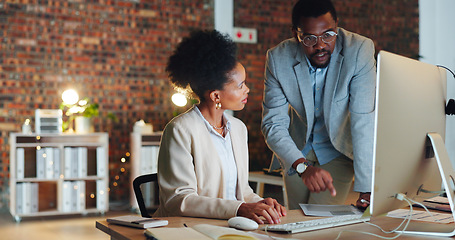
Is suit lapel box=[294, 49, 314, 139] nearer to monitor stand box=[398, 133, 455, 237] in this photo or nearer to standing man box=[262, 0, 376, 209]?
standing man box=[262, 0, 376, 209]

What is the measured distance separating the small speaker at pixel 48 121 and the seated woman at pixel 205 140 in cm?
350

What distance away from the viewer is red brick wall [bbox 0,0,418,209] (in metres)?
5.47

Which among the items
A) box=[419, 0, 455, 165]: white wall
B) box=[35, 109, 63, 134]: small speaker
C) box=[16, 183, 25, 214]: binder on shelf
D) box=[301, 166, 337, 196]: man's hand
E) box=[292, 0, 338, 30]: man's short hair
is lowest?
box=[16, 183, 25, 214]: binder on shelf

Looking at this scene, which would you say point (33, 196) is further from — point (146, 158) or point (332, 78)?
point (332, 78)

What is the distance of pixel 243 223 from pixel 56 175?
4.14 m

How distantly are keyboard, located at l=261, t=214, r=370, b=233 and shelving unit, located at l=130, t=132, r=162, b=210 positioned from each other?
157 inches

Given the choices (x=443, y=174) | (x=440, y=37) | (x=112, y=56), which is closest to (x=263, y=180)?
(x=443, y=174)

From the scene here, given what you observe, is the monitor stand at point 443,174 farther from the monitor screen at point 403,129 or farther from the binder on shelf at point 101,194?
the binder on shelf at point 101,194

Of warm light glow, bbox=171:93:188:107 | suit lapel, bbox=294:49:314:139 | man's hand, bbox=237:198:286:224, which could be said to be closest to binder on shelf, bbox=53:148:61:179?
warm light glow, bbox=171:93:188:107

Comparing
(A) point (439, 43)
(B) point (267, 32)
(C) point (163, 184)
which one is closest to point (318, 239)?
(C) point (163, 184)

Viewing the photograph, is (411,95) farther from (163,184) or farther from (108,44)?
(108,44)

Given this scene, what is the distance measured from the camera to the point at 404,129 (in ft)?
4.08

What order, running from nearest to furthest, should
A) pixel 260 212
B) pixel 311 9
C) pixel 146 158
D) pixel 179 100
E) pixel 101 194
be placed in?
1. pixel 260 212
2. pixel 311 9
3. pixel 101 194
4. pixel 146 158
5. pixel 179 100

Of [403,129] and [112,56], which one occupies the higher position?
[112,56]
